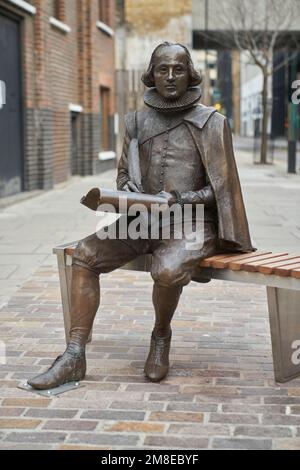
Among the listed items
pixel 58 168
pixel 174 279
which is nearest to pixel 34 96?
pixel 58 168

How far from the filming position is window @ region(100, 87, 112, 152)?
71.2 feet

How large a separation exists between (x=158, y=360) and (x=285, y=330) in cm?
74

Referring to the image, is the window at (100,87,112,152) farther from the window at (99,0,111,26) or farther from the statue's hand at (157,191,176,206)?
the statue's hand at (157,191,176,206)

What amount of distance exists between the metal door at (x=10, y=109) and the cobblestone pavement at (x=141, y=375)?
543 centimetres

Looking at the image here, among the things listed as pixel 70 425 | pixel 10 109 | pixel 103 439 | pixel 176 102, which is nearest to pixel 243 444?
pixel 103 439

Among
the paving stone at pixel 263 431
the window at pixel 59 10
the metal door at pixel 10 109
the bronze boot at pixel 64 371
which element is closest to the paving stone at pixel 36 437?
the bronze boot at pixel 64 371

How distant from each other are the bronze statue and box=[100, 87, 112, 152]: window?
17178 mm

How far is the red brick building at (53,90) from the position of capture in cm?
1340

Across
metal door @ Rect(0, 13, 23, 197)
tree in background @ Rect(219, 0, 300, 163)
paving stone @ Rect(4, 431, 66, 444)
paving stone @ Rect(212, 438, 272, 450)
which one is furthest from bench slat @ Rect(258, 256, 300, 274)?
tree in background @ Rect(219, 0, 300, 163)

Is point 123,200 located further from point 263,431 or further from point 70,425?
point 263,431

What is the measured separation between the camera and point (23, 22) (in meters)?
13.8

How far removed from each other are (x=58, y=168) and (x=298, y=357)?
12454 millimetres

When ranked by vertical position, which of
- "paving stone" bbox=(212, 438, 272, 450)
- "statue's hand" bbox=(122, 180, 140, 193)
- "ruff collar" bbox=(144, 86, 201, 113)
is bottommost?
"paving stone" bbox=(212, 438, 272, 450)

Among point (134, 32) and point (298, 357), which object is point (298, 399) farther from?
point (134, 32)
